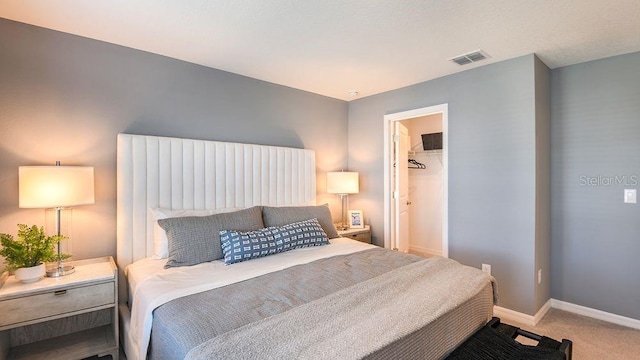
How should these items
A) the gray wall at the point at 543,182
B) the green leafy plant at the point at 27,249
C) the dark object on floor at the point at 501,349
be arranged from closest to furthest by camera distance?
the dark object on floor at the point at 501,349, the green leafy plant at the point at 27,249, the gray wall at the point at 543,182

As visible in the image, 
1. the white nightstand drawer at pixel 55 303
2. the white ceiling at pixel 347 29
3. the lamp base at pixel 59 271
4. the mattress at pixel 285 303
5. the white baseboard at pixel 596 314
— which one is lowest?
the white baseboard at pixel 596 314

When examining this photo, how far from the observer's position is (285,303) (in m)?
1.56

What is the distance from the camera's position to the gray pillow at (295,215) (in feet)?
9.41

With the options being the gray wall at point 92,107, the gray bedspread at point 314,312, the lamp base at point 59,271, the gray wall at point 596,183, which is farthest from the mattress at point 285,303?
the gray wall at point 596,183

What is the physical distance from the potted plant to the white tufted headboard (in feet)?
1.61

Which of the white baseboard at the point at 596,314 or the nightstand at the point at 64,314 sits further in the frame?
the white baseboard at the point at 596,314

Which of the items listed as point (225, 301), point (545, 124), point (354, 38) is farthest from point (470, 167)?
point (225, 301)

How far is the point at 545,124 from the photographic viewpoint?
293cm

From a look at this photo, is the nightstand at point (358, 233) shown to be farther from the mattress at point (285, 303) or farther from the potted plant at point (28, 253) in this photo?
the potted plant at point (28, 253)

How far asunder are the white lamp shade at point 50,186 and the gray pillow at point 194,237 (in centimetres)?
58

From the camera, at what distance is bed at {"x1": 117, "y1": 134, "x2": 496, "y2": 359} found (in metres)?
1.25

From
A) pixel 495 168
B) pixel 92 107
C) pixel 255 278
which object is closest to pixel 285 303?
pixel 255 278

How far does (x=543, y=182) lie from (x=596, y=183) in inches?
17.9

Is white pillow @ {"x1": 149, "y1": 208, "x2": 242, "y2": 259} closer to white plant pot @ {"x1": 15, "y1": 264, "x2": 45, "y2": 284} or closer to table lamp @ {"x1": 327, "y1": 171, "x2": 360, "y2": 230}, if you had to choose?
white plant pot @ {"x1": 15, "y1": 264, "x2": 45, "y2": 284}
